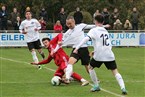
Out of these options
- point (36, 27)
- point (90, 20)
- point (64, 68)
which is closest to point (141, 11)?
point (90, 20)

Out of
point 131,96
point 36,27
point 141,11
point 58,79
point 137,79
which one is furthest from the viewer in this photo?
point 141,11

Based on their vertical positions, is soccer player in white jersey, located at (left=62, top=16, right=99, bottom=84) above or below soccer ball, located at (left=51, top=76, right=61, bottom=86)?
above

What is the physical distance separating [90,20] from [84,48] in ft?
86.8

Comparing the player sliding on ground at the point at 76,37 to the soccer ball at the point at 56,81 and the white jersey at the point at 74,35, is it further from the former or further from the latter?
the soccer ball at the point at 56,81

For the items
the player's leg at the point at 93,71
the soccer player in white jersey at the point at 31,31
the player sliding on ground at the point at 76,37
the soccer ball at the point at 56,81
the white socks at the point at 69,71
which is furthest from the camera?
the soccer player in white jersey at the point at 31,31

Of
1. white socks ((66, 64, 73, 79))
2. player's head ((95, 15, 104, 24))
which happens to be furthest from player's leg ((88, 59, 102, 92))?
player's head ((95, 15, 104, 24))

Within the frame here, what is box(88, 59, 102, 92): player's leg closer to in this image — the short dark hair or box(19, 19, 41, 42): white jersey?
the short dark hair

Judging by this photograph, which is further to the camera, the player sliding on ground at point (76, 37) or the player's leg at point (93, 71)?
the player sliding on ground at point (76, 37)

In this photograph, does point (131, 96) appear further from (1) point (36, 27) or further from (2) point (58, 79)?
(1) point (36, 27)

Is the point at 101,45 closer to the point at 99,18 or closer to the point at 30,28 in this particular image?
the point at 99,18

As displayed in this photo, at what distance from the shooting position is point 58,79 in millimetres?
14906

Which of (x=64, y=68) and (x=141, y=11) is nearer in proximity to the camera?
(x=64, y=68)

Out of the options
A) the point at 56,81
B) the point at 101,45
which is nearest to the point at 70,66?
the point at 56,81

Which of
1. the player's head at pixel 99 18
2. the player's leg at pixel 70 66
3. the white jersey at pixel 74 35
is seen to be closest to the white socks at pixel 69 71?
the player's leg at pixel 70 66
